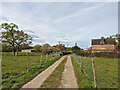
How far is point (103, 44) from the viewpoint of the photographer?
1638 inches

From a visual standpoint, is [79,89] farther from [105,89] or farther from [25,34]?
[25,34]

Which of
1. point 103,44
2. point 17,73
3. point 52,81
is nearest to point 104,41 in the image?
point 103,44

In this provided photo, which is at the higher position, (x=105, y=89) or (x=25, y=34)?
(x=25, y=34)

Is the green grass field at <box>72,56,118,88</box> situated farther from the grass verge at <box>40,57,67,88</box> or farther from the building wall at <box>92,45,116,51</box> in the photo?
the building wall at <box>92,45,116,51</box>

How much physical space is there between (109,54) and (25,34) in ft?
99.7

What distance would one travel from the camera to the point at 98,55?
91.5 feet

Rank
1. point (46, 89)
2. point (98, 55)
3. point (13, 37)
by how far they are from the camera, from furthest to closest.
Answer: point (13, 37) → point (98, 55) → point (46, 89)

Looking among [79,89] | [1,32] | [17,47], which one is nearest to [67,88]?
[79,89]

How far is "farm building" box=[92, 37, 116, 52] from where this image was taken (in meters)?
39.5

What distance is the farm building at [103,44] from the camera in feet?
129

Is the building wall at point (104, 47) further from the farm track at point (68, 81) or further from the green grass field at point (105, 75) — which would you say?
the farm track at point (68, 81)

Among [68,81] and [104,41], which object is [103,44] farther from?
[68,81]

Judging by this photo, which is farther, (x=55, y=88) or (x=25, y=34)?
(x=25, y=34)

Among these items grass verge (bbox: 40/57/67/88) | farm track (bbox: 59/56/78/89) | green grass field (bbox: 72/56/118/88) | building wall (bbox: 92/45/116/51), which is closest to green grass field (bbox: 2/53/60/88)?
grass verge (bbox: 40/57/67/88)
